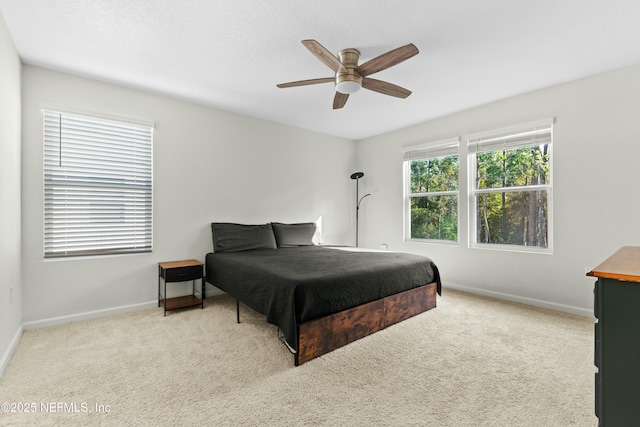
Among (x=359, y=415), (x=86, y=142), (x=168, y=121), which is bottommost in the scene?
(x=359, y=415)

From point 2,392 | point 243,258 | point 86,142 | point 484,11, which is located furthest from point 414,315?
point 86,142

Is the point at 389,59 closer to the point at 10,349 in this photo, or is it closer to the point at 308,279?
the point at 308,279

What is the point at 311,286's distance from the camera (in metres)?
2.12

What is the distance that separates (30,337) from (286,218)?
3027mm

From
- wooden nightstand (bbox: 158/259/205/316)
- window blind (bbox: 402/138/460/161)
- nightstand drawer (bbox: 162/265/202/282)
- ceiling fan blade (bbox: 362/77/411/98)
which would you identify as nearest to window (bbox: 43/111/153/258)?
wooden nightstand (bbox: 158/259/205/316)

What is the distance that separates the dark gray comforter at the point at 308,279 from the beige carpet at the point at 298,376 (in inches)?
14.1

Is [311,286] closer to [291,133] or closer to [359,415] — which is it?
[359,415]

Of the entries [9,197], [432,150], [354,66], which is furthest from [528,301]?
[9,197]

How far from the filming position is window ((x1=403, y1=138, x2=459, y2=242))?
13.7 feet

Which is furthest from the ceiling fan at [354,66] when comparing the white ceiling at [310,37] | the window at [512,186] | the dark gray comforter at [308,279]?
the window at [512,186]

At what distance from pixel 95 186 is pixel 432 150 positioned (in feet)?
14.1

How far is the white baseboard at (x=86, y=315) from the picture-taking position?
267cm

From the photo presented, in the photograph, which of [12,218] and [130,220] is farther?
[130,220]

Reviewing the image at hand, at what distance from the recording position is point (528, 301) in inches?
132
